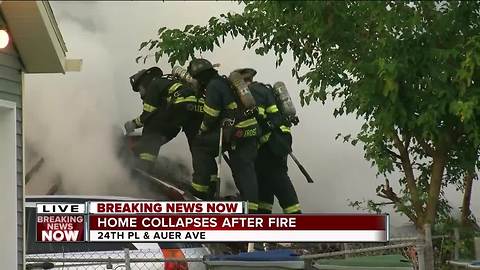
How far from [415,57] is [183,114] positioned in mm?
4078

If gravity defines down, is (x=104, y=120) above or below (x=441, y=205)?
above

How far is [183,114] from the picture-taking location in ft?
32.8

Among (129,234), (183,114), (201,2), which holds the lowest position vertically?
(129,234)

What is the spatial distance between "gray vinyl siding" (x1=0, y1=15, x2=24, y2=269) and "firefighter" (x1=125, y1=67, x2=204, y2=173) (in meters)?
2.57

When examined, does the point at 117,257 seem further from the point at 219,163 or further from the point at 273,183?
the point at 273,183

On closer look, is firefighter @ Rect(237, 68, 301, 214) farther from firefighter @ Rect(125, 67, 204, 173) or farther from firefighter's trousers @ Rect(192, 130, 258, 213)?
firefighter @ Rect(125, 67, 204, 173)

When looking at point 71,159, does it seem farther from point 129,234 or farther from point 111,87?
point 129,234

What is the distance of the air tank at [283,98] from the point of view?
1008cm

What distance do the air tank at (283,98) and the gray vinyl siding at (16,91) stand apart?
10.7ft

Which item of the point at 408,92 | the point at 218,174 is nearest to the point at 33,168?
the point at 218,174

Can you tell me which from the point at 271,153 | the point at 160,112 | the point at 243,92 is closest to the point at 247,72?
the point at 243,92

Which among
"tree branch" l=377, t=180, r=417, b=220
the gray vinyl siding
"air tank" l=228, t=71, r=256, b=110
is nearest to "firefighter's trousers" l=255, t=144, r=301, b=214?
"air tank" l=228, t=71, r=256, b=110

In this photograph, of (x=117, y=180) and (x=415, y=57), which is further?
(x=117, y=180)

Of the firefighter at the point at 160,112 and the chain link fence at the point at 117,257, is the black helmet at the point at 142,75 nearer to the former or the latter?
the firefighter at the point at 160,112
